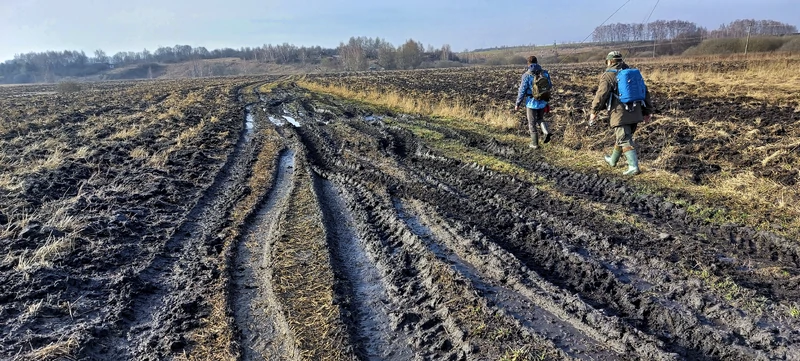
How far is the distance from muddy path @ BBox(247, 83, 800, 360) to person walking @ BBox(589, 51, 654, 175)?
2.48ft

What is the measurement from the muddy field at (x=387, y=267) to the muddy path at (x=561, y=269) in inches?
0.8

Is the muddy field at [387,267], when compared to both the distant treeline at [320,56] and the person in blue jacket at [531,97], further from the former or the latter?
the distant treeline at [320,56]

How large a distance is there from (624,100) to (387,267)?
14.9 ft

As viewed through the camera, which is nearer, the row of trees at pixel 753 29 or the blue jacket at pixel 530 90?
the blue jacket at pixel 530 90

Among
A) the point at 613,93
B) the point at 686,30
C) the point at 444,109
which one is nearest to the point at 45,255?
the point at 613,93

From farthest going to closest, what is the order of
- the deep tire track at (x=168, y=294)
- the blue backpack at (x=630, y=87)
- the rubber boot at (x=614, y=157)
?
the rubber boot at (x=614, y=157)
the blue backpack at (x=630, y=87)
the deep tire track at (x=168, y=294)

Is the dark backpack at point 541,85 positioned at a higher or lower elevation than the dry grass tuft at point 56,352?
higher

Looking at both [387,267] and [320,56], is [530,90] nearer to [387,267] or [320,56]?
[387,267]

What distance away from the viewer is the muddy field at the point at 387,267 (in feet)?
10.6

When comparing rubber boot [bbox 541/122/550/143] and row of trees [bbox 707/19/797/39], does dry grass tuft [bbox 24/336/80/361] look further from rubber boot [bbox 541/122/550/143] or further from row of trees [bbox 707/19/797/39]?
row of trees [bbox 707/19/797/39]

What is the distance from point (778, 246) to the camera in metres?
4.23

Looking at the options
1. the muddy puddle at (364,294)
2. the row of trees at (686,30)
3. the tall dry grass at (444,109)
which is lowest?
the muddy puddle at (364,294)

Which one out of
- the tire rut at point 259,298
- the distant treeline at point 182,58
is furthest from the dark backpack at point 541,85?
the distant treeline at point 182,58

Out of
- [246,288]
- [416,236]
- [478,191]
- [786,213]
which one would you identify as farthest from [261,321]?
[786,213]
